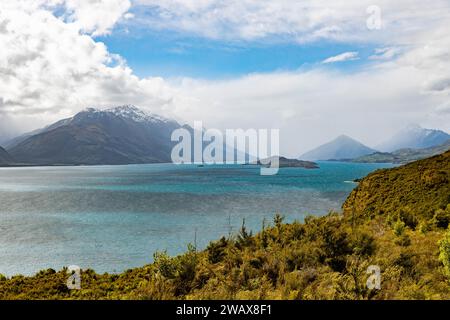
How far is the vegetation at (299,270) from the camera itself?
8492 mm

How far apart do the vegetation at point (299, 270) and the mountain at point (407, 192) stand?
0.15 meters

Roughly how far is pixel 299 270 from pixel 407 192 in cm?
1367

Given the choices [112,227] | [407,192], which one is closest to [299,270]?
[407,192]

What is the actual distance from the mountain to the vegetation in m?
0.15

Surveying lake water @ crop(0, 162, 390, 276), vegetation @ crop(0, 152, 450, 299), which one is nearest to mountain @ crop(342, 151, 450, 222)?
vegetation @ crop(0, 152, 450, 299)

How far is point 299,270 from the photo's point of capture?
10.6 m

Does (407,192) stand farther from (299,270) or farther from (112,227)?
(112,227)

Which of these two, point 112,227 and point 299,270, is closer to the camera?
point 299,270

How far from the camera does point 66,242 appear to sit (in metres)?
33.1

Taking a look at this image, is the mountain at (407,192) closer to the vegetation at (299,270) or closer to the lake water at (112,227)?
the vegetation at (299,270)

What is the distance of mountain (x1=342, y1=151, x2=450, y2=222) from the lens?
56.0 feet

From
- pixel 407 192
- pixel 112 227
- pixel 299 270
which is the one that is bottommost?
pixel 112 227

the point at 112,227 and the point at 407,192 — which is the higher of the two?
the point at 407,192

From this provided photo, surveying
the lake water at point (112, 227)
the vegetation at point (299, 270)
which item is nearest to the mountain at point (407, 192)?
the vegetation at point (299, 270)
